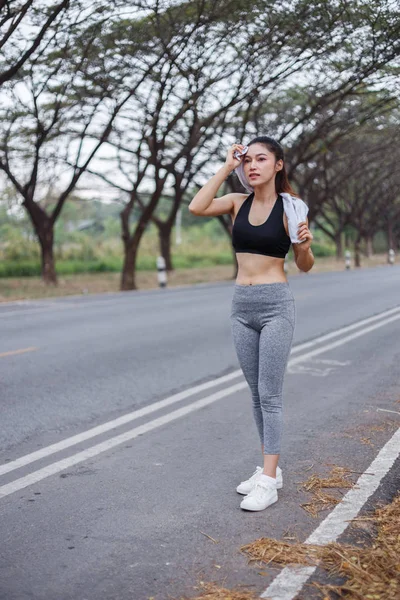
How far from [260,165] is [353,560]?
2.10 meters

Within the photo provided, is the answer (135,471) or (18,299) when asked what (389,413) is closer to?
(135,471)

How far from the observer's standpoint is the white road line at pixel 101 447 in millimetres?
4500

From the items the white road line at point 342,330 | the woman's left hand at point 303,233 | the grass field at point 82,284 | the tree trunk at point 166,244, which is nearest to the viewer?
the woman's left hand at point 303,233

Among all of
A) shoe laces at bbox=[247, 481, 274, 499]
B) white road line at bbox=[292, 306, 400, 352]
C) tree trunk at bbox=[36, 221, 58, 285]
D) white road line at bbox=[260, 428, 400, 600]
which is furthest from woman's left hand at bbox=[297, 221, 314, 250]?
tree trunk at bbox=[36, 221, 58, 285]

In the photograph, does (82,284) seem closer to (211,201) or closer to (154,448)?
(154,448)

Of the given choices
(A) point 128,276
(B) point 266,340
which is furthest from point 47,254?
(B) point 266,340

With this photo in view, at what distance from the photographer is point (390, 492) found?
427 centimetres

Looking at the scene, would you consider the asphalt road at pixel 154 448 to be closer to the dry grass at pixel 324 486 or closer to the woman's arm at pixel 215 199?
the dry grass at pixel 324 486

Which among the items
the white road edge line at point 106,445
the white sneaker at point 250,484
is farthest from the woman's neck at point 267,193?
the white road edge line at point 106,445

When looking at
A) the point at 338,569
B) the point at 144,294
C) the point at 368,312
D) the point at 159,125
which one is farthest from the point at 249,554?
the point at 159,125

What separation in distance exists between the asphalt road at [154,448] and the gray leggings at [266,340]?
464 mm

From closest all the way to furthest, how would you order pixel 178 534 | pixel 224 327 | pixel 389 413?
pixel 178 534 → pixel 389 413 → pixel 224 327

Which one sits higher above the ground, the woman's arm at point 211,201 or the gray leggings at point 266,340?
the woman's arm at point 211,201

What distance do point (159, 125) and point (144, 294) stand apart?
8.56 m
